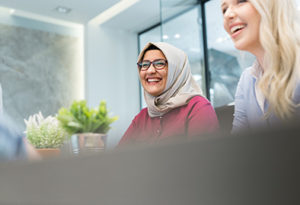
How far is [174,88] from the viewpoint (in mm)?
1699

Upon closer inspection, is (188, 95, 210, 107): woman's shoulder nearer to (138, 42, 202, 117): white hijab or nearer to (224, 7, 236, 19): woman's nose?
(138, 42, 202, 117): white hijab

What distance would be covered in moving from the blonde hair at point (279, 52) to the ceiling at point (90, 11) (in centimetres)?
377

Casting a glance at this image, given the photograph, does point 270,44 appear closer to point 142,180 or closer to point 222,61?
point 142,180

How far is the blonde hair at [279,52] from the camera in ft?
3.07

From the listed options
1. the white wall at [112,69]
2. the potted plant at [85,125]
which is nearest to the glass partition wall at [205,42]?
the white wall at [112,69]

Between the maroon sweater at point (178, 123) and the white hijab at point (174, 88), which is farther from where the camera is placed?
the white hijab at point (174, 88)

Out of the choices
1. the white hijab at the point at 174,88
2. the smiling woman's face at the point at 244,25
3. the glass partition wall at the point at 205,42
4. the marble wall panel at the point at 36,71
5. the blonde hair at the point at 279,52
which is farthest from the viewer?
the marble wall panel at the point at 36,71

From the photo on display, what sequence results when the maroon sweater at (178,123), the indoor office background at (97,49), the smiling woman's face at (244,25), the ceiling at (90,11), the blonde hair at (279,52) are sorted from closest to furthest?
1. the blonde hair at (279,52)
2. the smiling woman's face at (244,25)
3. the maroon sweater at (178,123)
4. the indoor office background at (97,49)
5. the ceiling at (90,11)

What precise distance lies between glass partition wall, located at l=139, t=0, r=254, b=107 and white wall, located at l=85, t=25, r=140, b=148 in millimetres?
1307

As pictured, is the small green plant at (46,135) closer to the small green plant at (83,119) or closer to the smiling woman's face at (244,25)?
the small green plant at (83,119)

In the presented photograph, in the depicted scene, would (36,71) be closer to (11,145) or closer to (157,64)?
(157,64)

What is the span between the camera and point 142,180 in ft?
0.61

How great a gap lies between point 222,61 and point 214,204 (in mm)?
4164

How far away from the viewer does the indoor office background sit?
430cm
